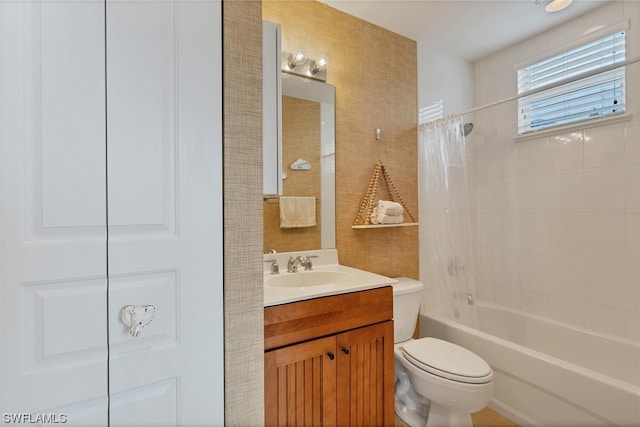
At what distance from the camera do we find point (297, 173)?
72.8 inches

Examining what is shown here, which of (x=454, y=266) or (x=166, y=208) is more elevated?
(x=166, y=208)

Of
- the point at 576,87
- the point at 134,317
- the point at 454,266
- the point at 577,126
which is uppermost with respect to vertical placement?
the point at 576,87

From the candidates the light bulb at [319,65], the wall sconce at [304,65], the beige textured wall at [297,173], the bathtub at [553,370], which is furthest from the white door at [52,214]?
the bathtub at [553,370]

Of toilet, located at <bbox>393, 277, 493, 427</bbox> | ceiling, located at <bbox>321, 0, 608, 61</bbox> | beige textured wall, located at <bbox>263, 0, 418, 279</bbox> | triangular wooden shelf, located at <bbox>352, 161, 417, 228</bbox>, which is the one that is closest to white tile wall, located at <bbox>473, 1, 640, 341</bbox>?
ceiling, located at <bbox>321, 0, 608, 61</bbox>

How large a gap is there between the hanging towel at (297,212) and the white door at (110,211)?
90 cm

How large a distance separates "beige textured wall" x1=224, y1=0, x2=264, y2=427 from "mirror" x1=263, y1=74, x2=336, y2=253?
789 mm

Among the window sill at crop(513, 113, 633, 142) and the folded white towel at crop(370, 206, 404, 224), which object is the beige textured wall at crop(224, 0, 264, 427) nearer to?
the folded white towel at crop(370, 206, 404, 224)

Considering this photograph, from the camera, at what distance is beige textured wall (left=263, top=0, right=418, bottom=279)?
1924 mm

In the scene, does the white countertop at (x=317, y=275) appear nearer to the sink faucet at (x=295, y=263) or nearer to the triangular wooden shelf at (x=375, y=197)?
the sink faucet at (x=295, y=263)

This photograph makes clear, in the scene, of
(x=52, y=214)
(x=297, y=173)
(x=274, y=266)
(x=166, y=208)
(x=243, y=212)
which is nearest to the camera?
(x=52, y=214)

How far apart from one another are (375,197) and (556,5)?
5.12 ft

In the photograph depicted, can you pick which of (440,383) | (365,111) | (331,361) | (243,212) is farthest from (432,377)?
(365,111)

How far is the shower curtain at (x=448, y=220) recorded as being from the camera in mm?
2234

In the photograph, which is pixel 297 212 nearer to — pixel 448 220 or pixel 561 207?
pixel 448 220
